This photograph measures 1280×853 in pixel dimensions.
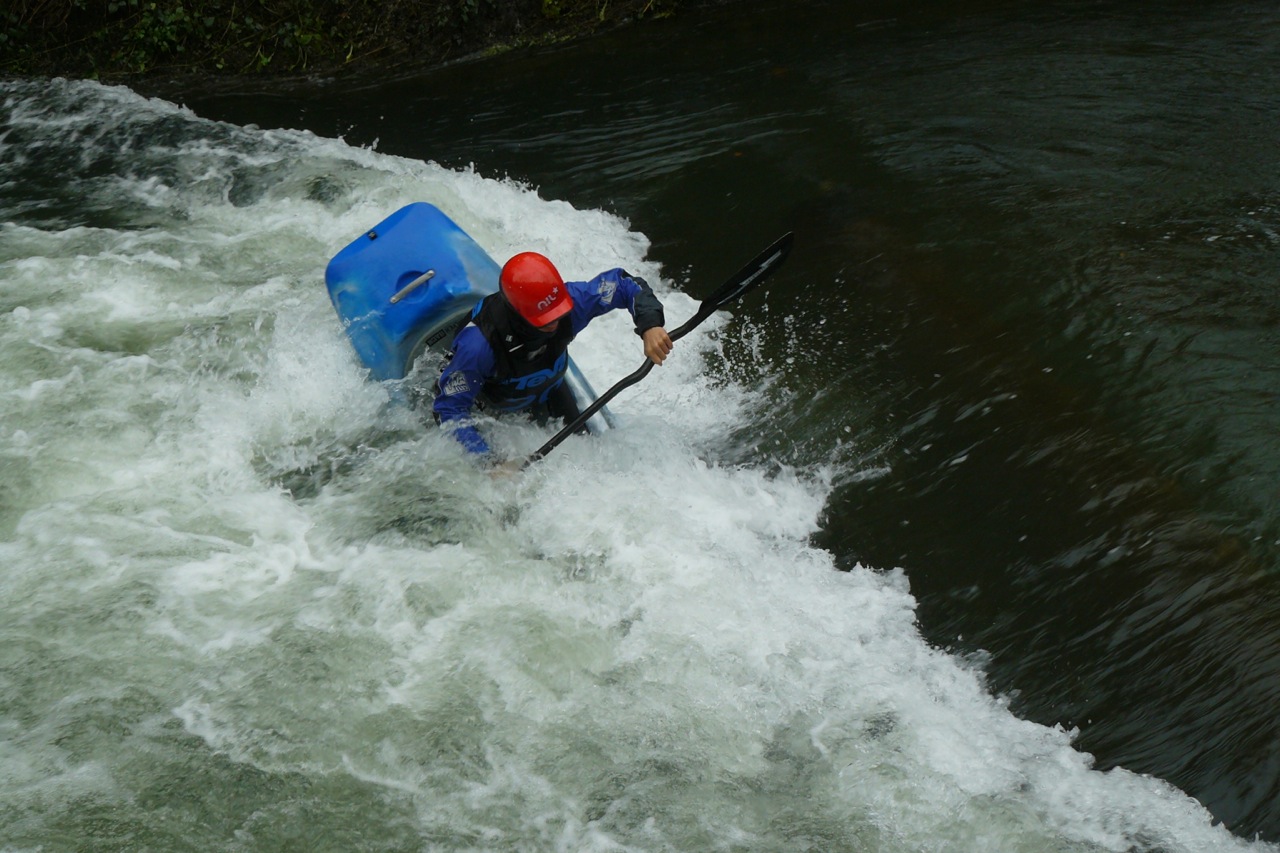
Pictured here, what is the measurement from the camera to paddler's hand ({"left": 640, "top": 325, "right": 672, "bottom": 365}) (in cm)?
372

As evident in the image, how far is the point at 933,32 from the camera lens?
735cm

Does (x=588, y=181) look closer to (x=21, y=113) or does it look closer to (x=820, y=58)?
(x=820, y=58)

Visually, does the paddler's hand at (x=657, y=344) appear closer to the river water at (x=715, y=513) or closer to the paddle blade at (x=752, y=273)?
the paddle blade at (x=752, y=273)

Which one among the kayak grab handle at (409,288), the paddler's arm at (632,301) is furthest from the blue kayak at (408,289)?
the paddler's arm at (632,301)

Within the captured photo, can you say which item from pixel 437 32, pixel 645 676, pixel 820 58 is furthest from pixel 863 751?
pixel 437 32

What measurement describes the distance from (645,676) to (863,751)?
25.3 inches

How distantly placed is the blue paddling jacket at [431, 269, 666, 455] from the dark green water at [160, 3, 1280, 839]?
80 centimetres

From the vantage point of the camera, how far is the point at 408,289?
13.7ft

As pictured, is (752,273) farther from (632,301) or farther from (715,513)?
(715,513)

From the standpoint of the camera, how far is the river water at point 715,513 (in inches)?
114

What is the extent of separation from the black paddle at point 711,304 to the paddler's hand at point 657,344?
0.07 metres

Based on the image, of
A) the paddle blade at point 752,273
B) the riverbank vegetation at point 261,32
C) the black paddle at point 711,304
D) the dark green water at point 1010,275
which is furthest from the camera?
A: the riverbank vegetation at point 261,32

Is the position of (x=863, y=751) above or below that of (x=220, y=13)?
below

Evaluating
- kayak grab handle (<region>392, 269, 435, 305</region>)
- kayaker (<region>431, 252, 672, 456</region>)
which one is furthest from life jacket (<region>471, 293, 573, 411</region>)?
kayak grab handle (<region>392, 269, 435, 305</region>)
